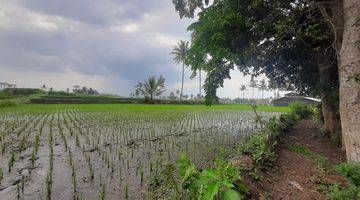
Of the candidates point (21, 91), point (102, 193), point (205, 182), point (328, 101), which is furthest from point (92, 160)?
point (21, 91)

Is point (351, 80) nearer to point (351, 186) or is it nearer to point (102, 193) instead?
point (351, 186)

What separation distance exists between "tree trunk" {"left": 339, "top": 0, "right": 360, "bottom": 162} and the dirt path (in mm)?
949

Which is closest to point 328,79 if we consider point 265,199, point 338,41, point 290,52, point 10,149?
point 290,52

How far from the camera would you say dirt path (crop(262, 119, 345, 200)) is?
205 inches

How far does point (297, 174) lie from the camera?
21.0 ft

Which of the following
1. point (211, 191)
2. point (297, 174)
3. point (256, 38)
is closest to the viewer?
point (211, 191)

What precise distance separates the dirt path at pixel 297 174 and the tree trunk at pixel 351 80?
37.4 inches

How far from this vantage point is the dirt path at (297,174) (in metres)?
5.21

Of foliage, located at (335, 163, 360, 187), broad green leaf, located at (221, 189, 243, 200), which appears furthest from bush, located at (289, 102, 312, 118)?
broad green leaf, located at (221, 189, 243, 200)

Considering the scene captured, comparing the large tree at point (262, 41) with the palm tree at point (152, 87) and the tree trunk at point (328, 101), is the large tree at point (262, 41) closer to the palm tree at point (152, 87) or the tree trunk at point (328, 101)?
the tree trunk at point (328, 101)

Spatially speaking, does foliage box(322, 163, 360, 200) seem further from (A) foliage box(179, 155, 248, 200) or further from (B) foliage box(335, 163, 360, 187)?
(A) foliage box(179, 155, 248, 200)

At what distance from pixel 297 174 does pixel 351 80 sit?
7.68ft

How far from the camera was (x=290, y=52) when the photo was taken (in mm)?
9688

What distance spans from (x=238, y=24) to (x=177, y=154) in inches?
160
